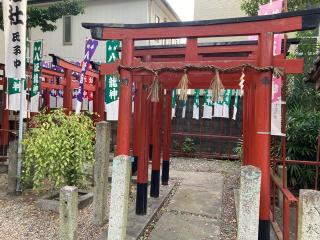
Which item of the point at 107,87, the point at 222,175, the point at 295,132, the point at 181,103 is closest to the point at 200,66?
the point at 295,132

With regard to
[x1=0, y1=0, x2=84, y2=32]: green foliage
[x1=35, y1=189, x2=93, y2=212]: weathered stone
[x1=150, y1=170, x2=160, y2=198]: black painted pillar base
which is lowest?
[x1=35, y1=189, x2=93, y2=212]: weathered stone

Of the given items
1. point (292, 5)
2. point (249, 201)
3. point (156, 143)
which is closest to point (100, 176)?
point (156, 143)

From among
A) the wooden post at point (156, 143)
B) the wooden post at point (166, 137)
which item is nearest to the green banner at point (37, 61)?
the wooden post at point (166, 137)

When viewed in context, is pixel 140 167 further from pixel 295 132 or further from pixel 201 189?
pixel 295 132

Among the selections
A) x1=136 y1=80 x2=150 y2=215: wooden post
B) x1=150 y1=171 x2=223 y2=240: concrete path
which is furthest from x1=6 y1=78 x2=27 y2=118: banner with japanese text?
x1=150 y1=171 x2=223 y2=240: concrete path

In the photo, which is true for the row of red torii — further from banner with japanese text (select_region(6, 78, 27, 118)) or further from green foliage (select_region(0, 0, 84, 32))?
green foliage (select_region(0, 0, 84, 32))

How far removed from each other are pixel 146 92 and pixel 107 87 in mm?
3606

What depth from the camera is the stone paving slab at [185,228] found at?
544 centimetres

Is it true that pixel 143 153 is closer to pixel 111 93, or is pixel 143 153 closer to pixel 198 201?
pixel 198 201

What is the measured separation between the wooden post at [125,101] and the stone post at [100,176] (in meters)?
1.23

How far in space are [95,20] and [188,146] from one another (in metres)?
8.72

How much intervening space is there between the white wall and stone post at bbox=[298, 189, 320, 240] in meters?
14.7

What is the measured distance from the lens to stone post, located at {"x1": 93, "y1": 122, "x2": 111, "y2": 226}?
5703mm

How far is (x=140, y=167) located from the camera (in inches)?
239
